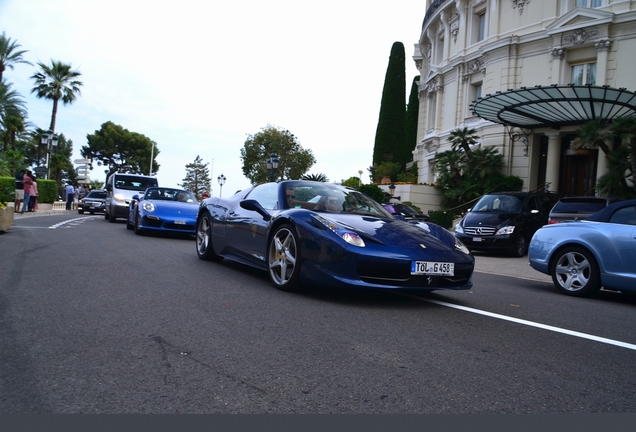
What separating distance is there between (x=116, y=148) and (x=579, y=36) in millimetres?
67541

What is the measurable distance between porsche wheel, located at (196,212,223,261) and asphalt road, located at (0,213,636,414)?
1.71m

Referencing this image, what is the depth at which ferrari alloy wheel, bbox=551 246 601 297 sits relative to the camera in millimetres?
7297

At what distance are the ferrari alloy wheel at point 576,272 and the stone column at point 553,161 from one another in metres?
16.9

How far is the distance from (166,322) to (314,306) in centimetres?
139

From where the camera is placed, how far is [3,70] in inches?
1690

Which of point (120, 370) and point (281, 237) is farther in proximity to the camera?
point (281, 237)

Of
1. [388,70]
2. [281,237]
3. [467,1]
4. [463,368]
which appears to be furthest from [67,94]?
[463,368]

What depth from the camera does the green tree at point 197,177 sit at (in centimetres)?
8056

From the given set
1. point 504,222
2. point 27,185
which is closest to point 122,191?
point 27,185

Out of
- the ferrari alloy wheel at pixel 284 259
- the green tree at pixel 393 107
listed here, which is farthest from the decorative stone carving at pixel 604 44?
the ferrari alloy wheel at pixel 284 259

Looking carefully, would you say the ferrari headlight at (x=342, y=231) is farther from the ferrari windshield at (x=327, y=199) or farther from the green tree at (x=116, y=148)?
the green tree at (x=116, y=148)

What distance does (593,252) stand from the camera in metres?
7.35

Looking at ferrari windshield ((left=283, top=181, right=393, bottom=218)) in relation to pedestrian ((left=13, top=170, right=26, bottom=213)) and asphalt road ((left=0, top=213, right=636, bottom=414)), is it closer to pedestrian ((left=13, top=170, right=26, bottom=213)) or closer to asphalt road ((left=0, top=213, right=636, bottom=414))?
asphalt road ((left=0, top=213, right=636, bottom=414))

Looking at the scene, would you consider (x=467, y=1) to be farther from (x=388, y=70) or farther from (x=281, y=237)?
(x=281, y=237)
